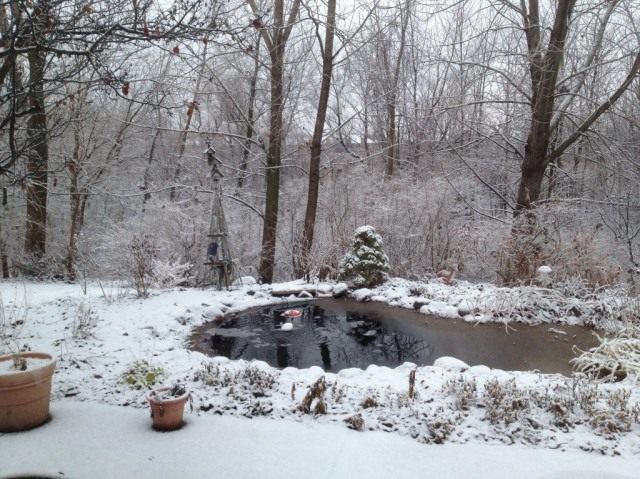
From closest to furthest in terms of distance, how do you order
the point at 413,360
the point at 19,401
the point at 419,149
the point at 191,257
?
the point at 19,401, the point at 413,360, the point at 191,257, the point at 419,149

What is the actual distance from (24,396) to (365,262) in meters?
5.72

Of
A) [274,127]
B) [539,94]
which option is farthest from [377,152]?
[539,94]

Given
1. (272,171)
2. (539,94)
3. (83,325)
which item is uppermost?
(539,94)

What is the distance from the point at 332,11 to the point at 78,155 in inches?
276

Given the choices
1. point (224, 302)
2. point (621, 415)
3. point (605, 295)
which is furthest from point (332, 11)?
point (621, 415)

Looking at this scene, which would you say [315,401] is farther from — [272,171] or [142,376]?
[272,171]

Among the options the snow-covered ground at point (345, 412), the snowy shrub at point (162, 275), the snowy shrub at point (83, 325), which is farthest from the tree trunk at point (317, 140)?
the snow-covered ground at point (345, 412)

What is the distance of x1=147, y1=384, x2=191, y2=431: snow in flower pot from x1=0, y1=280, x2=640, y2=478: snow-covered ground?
3.7 inches

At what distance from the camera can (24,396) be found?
2.73 metres

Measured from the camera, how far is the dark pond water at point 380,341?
15.3 ft

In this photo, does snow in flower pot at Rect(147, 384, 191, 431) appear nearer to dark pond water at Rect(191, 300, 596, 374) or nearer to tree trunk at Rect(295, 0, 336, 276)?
dark pond water at Rect(191, 300, 596, 374)

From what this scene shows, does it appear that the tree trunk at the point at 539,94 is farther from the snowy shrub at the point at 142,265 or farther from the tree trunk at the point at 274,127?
the snowy shrub at the point at 142,265

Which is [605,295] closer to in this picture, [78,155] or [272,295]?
[272,295]

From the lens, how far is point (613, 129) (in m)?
12.0
